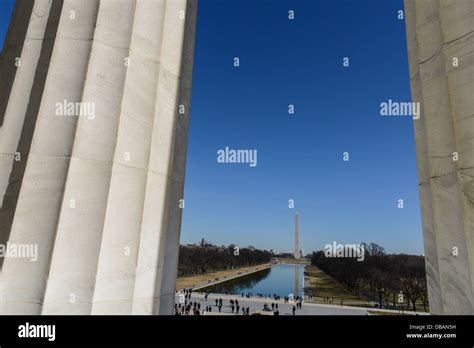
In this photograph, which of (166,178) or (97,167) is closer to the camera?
(97,167)

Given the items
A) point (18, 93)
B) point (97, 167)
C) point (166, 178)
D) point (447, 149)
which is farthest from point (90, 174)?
point (447, 149)

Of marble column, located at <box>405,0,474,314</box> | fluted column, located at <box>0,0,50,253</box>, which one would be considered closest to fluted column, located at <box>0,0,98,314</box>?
fluted column, located at <box>0,0,50,253</box>

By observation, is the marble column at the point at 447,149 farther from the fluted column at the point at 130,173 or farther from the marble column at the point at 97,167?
the fluted column at the point at 130,173

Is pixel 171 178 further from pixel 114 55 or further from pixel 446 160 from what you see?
pixel 446 160

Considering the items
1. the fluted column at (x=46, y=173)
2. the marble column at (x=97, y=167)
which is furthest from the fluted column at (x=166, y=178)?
the fluted column at (x=46, y=173)

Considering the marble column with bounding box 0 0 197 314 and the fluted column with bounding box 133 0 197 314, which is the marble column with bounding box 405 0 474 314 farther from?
the marble column with bounding box 0 0 197 314

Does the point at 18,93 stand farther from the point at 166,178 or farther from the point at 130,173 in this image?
the point at 166,178
